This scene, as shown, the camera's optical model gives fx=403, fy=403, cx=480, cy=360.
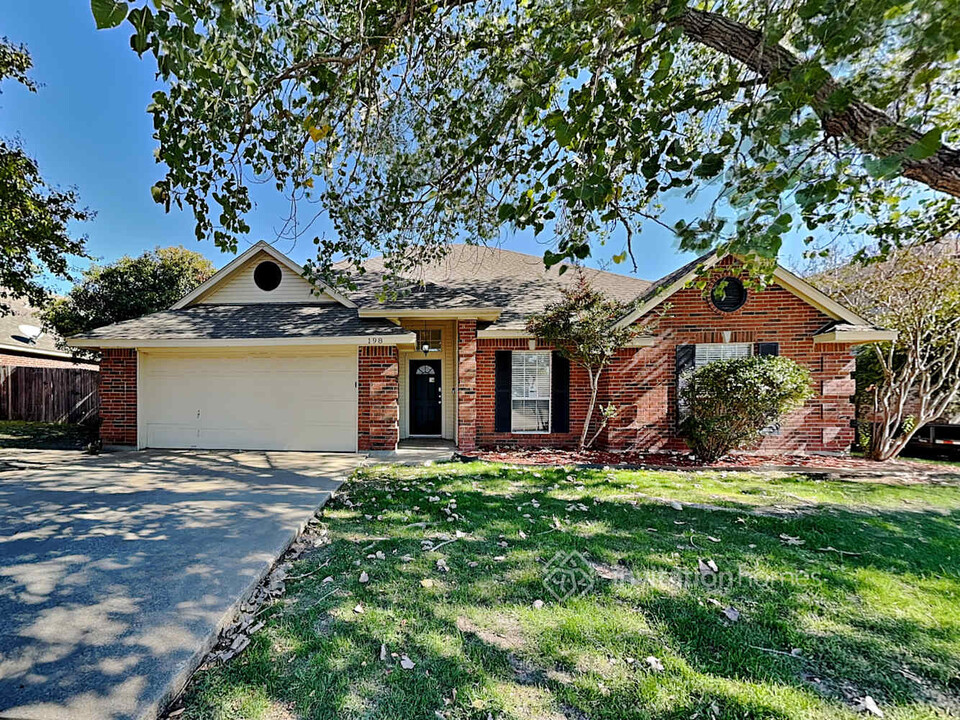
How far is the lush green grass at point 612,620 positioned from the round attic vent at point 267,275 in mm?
7376

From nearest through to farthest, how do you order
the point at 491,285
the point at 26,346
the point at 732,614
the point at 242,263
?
the point at 732,614 → the point at 242,263 → the point at 491,285 → the point at 26,346

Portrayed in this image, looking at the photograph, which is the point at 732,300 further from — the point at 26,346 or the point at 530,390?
the point at 26,346

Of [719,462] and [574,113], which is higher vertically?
[574,113]

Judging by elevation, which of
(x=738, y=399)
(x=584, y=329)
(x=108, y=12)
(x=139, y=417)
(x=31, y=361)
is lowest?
(x=139, y=417)

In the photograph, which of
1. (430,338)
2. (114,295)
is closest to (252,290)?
(114,295)

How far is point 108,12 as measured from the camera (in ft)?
6.34

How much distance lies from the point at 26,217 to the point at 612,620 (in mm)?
13017

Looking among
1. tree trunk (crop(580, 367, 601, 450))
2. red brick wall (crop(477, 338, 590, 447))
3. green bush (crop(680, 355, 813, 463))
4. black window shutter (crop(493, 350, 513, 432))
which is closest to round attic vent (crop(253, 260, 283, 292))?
red brick wall (crop(477, 338, 590, 447))

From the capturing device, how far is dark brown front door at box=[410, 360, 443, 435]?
35.9 feet

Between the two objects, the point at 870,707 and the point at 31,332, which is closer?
the point at 870,707

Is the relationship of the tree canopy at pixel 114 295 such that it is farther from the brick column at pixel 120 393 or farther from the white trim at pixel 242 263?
the brick column at pixel 120 393

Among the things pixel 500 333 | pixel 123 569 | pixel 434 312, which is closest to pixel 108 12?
pixel 123 569

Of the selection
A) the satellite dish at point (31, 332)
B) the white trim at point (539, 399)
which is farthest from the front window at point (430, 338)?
the satellite dish at point (31, 332)

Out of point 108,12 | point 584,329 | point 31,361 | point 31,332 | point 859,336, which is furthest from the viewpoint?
point 31,332
